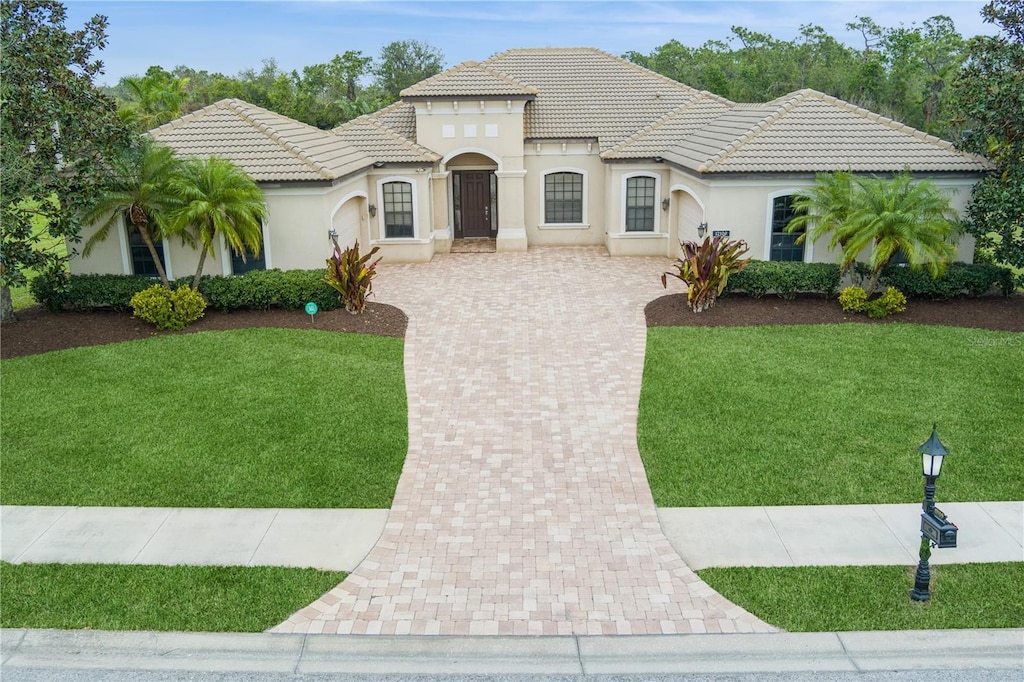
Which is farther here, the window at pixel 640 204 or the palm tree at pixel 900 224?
the window at pixel 640 204

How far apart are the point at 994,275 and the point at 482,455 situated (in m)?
13.5

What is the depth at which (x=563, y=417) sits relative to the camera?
41.8 feet

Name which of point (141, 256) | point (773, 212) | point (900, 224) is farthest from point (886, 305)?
point (141, 256)

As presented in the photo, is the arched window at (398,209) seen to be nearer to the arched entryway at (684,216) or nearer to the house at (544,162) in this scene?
the house at (544,162)

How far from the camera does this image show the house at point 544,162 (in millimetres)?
19281

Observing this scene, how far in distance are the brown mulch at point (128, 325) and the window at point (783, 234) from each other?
915cm

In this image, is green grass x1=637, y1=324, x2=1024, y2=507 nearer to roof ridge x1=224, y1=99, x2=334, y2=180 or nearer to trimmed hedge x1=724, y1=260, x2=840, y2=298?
trimmed hedge x1=724, y1=260, x2=840, y2=298

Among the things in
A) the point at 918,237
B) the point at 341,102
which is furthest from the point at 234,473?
the point at 341,102

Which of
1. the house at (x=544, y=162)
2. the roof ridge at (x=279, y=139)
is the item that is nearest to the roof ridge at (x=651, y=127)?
the house at (x=544, y=162)

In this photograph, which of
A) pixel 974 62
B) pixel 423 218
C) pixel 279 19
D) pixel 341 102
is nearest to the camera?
pixel 974 62

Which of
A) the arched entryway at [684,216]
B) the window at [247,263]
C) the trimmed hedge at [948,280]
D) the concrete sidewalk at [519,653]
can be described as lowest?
the concrete sidewalk at [519,653]

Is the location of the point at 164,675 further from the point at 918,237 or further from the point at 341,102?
the point at 341,102

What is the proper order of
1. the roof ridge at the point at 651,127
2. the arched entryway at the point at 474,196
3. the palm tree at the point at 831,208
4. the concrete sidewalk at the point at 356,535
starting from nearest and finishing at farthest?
the concrete sidewalk at the point at 356,535 < the palm tree at the point at 831,208 < the roof ridge at the point at 651,127 < the arched entryway at the point at 474,196

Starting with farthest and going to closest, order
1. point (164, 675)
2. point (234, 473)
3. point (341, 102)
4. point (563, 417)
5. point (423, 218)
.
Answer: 1. point (341, 102)
2. point (423, 218)
3. point (563, 417)
4. point (234, 473)
5. point (164, 675)
